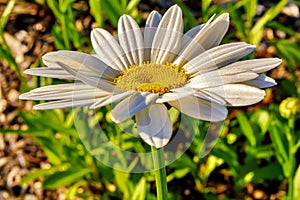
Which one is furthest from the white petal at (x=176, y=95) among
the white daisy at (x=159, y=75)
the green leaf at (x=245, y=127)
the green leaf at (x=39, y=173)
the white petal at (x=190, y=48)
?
the green leaf at (x=39, y=173)

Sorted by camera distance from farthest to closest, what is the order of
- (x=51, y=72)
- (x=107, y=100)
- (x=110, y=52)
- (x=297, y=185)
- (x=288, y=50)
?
(x=288, y=50), (x=297, y=185), (x=110, y=52), (x=51, y=72), (x=107, y=100)

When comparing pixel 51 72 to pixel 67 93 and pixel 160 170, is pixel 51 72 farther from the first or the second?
pixel 160 170

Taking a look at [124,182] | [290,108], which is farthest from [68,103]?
[124,182]

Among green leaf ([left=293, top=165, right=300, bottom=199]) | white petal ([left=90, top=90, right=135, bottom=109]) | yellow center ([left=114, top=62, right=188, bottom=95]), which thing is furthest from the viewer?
green leaf ([left=293, top=165, right=300, bottom=199])

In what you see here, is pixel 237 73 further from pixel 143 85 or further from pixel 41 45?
pixel 41 45

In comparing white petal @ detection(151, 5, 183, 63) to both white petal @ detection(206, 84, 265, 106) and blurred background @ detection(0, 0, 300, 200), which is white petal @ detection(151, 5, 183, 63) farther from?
blurred background @ detection(0, 0, 300, 200)

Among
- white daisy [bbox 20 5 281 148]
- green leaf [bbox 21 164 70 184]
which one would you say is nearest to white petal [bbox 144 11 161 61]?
white daisy [bbox 20 5 281 148]

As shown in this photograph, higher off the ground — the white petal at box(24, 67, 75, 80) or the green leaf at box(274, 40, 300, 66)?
the white petal at box(24, 67, 75, 80)
